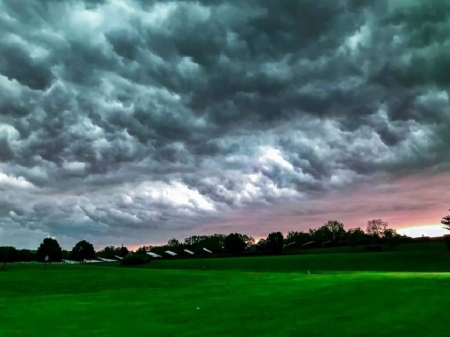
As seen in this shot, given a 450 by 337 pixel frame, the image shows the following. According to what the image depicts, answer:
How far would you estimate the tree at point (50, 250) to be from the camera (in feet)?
592

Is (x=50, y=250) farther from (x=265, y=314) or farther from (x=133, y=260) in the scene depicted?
(x=265, y=314)

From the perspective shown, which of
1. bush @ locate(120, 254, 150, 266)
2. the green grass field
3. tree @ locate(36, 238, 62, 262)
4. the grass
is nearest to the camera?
the green grass field

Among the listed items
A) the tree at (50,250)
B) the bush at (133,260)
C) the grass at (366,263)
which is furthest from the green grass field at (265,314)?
the tree at (50,250)

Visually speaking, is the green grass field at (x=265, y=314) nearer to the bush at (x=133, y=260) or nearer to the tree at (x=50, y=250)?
the bush at (x=133, y=260)

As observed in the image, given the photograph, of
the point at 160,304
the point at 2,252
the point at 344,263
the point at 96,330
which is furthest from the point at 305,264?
the point at 2,252

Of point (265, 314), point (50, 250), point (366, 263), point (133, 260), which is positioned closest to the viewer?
point (265, 314)

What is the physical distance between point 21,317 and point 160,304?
8.20m

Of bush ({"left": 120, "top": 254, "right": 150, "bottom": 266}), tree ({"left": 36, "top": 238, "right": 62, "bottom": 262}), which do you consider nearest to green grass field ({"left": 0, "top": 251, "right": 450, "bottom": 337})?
bush ({"left": 120, "top": 254, "right": 150, "bottom": 266})

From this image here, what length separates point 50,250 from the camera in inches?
7136

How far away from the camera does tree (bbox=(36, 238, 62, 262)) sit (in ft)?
592

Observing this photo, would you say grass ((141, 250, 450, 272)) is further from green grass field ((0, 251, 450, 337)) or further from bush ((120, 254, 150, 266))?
green grass field ((0, 251, 450, 337))

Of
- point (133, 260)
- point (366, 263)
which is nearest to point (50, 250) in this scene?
point (133, 260)

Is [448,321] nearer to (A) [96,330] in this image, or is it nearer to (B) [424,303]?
(B) [424,303]

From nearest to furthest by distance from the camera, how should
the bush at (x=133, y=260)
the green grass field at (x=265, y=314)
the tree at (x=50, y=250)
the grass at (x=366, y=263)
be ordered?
the green grass field at (x=265, y=314) → the grass at (x=366, y=263) → the bush at (x=133, y=260) → the tree at (x=50, y=250)
